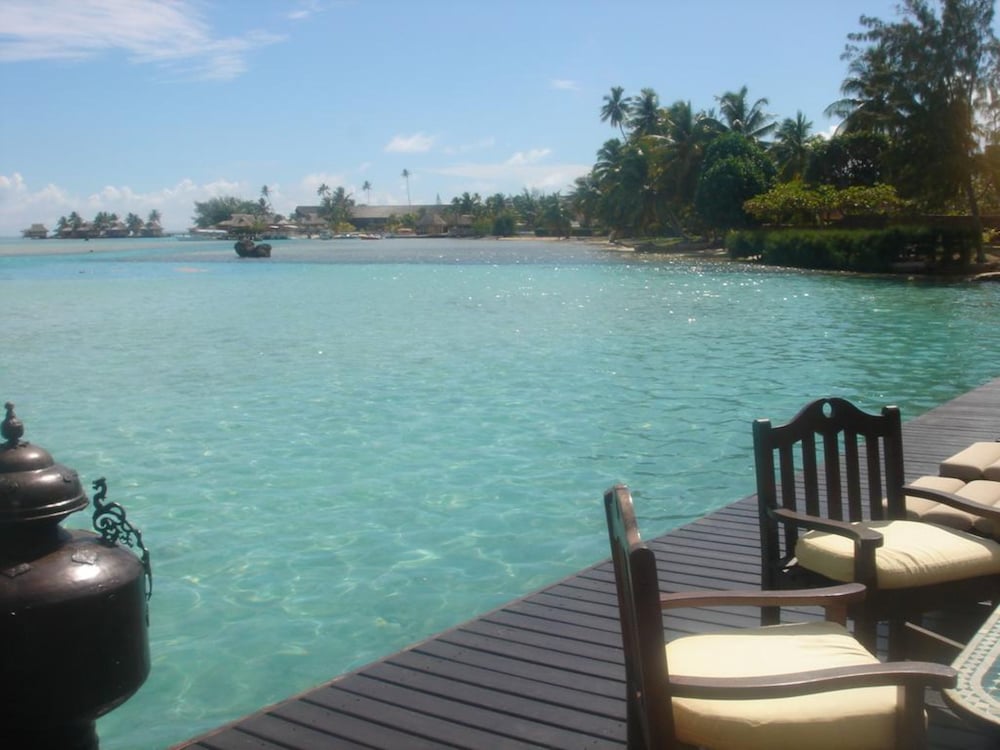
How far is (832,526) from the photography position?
3.39 m

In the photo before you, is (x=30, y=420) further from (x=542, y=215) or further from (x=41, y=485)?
(x=542, y=215)

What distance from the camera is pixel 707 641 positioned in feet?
9.34

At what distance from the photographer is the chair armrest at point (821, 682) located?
7.41ft

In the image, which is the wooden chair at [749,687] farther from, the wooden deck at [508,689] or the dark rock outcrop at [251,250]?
the dark rock outcrop at [251,250]

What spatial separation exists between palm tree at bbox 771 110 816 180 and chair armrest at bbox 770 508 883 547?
6022cm

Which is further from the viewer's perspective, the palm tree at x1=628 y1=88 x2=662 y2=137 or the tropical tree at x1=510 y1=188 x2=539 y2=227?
the tropical tree at x1=510 y1=188 x2=539 y2=227

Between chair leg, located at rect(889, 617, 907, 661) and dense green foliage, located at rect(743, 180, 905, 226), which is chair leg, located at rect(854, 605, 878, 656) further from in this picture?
dense green foliage, located at rect(743, 180, 905, 226)

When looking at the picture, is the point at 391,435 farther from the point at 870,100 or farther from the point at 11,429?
the point at 870,100

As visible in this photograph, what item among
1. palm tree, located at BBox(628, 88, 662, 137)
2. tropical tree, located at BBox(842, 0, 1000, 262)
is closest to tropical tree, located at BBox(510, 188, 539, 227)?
palm tree, located at BBox(628, 88, 662, 137)

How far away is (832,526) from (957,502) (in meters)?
0.71

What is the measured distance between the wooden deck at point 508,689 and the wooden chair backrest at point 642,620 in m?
0.93

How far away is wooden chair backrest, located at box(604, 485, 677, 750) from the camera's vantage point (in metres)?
2.18

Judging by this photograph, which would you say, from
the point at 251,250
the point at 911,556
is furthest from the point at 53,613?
the point at 251,250

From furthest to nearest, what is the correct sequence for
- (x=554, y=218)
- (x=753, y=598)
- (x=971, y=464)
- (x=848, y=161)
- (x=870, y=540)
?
1. (x=554, y=218)
2. (x=848, y=161)
3. (x=971, y=464)
4. (x=870, y=540)
5. (x=753, y=598)
